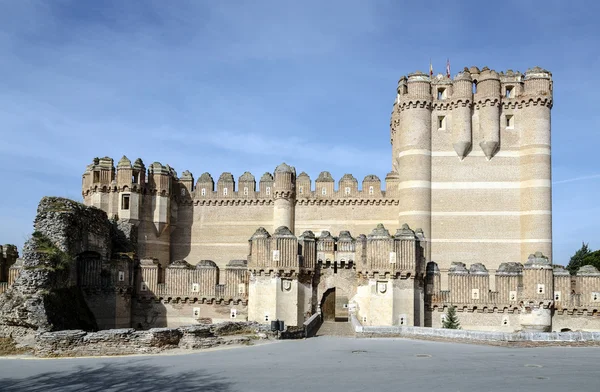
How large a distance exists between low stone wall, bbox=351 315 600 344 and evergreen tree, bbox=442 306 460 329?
624 centimetres

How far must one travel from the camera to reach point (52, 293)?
23766mm

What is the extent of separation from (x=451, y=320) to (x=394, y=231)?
481 inches

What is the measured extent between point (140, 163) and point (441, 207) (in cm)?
1860

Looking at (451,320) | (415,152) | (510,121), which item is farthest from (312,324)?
(510,121)

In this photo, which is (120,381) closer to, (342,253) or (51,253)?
(51,253)

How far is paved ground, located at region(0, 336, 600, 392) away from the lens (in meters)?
13.3

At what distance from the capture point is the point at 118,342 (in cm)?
1900

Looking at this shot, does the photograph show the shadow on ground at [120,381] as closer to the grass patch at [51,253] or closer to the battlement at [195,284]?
the grass patch at [51,253]

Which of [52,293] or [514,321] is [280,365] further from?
[514,321]

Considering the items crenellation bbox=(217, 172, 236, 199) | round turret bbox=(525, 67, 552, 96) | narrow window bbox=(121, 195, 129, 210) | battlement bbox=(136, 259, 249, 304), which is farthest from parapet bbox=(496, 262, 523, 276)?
narrow window bbox=(121, 195, 129, 210)

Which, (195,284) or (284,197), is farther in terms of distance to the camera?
(284,197)

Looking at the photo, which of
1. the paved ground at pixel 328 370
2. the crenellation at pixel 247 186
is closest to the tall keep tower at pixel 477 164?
the crenellation at pixel 247 186

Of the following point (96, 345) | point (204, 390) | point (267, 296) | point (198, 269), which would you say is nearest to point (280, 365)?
point (204, 390)

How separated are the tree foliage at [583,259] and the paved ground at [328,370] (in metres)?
36.6
